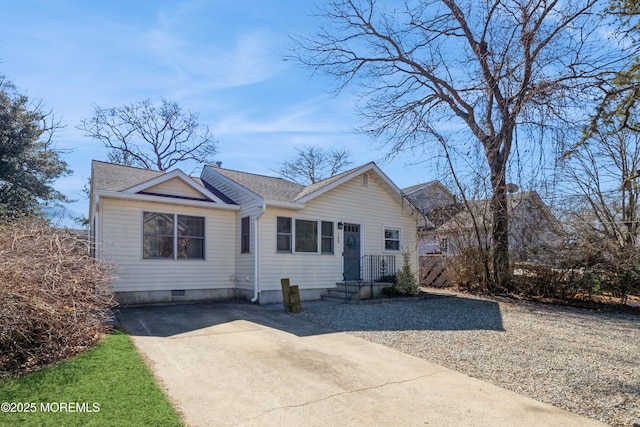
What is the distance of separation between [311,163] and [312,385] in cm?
3149

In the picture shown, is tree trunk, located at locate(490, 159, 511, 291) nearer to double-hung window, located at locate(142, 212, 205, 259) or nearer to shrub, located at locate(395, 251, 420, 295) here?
shrub, located at locate(395, 251, 420, 295)

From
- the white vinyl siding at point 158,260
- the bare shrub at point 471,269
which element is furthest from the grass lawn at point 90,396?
the bare shrub at point 471,269

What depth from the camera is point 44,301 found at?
5.14 m

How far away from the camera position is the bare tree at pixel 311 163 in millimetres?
35156

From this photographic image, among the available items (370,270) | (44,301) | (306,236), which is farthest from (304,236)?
(44,301)

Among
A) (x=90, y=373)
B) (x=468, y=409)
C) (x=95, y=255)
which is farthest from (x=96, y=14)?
(x=468, y=409)

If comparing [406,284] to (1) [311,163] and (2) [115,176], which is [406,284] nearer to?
(2) [115,176]

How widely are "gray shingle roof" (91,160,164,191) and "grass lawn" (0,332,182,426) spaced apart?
240 inches

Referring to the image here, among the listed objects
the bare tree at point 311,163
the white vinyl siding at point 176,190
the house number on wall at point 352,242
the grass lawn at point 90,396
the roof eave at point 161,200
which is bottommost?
the grass lawn at point 90,396

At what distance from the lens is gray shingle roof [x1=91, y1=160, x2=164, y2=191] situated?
1010 cm

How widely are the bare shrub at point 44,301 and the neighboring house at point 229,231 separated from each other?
317 centimetres

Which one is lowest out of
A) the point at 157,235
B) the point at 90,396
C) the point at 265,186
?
the point at 90,396

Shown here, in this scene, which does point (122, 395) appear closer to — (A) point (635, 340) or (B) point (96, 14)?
(A) point (635, 340)

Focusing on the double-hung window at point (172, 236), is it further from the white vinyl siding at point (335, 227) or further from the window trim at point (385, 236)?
the window trim at point (385, 236)
